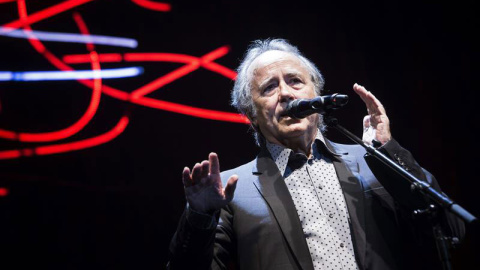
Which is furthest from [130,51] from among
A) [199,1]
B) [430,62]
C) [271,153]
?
[430,62]

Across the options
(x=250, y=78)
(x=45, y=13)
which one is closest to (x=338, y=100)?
(x=250, y=78)

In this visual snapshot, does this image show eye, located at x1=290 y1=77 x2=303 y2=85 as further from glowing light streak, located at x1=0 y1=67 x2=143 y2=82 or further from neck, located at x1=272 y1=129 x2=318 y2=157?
glowing light streak, located at x1=0 y1=67 x2=143 y2=82

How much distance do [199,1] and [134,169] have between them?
4.65ft

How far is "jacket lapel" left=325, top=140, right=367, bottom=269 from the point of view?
196 cm

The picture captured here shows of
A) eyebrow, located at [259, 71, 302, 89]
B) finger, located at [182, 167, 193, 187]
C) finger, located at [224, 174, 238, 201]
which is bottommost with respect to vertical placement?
finger, located at [224, 174, 238, 201]

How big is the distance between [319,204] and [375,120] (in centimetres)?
46

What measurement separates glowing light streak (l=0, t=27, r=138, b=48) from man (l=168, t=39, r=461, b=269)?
1483 millimetres

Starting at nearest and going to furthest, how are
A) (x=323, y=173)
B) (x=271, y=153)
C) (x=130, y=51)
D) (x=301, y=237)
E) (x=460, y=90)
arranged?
(x=301, y=237) < (x=323, y=173) < (x=271, y=153) < (x=130, y=51) < (x=460, y=90)

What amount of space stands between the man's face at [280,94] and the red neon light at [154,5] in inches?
50.3

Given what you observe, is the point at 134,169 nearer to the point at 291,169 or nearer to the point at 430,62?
the point at 291,169

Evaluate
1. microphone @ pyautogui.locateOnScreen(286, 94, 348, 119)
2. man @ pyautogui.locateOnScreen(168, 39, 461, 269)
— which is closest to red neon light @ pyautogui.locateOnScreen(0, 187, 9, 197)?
man @ pyautogui.locateOnScreen(168, 39, 461, 269)

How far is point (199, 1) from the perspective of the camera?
365 cm

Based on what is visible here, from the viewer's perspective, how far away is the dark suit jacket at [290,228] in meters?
1.90

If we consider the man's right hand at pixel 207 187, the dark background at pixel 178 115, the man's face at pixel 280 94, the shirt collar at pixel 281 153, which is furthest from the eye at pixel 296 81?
the dark background at pixel 178 115
